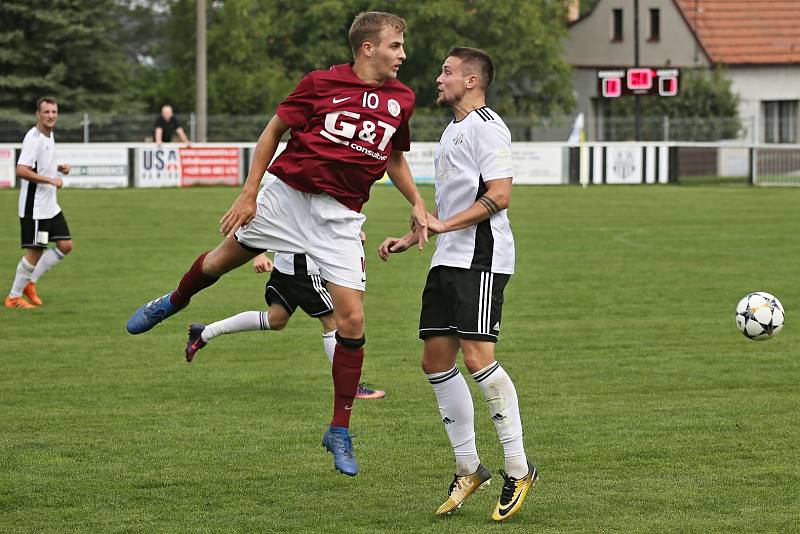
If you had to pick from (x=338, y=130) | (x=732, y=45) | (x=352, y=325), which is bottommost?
(x=352, y=325)

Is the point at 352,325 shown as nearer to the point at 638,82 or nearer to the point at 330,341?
the point at 330,341

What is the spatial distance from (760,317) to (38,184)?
7.78 meters

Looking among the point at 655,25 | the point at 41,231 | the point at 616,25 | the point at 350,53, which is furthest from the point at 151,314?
the point at 616,25

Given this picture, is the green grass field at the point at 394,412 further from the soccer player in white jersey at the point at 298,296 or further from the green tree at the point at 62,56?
the green tree at the point at 62,56

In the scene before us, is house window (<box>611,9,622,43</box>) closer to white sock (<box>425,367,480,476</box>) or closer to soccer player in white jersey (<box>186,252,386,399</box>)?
soccer player in white jersey (<box>186,252,386,399</box>)

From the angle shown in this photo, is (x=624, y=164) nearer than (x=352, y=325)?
No

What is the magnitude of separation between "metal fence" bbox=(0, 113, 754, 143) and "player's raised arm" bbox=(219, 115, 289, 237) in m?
31.3

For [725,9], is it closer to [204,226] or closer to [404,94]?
[204,226]

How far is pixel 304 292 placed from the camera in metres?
8.81

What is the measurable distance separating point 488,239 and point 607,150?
30600 millimetres

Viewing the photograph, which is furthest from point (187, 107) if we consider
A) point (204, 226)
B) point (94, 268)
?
point (94, 268)

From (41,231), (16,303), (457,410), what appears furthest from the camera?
(41,231)

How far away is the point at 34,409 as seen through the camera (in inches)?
331

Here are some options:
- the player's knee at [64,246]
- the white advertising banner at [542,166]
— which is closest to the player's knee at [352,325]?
the player's knee at [64,246]
